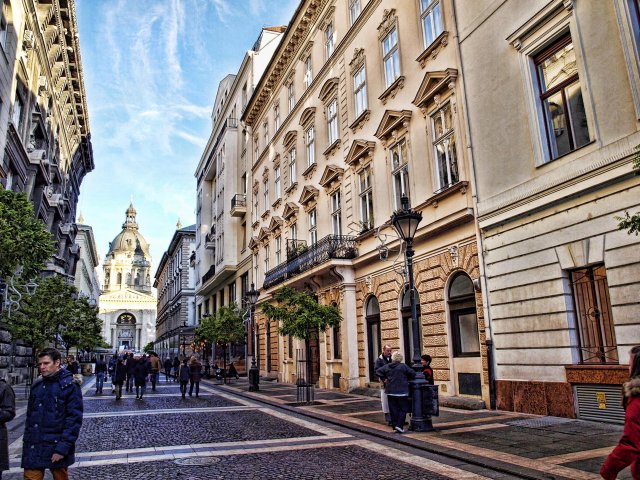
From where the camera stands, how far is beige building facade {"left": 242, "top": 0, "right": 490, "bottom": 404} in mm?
14727

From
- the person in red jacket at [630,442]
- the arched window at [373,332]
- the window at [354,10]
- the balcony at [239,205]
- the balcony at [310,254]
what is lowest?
the person in red jacket at [630,442]

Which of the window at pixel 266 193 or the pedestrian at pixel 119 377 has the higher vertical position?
the window at pixel 266 193

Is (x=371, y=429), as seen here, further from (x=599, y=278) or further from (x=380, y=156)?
(x=380, y=156)

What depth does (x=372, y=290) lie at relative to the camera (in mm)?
19188

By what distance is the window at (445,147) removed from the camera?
15.0 meters

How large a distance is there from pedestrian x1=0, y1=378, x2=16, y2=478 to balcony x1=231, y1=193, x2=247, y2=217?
3281cm

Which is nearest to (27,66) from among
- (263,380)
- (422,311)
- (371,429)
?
(263,380)

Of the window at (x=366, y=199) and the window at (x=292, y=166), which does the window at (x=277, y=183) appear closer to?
the window at (x=292, y=166)

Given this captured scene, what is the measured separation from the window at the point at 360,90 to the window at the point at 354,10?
2.23 meters

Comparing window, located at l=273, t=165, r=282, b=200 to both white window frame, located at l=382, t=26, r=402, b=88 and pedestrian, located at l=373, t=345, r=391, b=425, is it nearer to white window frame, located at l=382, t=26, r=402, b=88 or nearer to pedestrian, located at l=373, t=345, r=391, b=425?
white window frame, located at l=382, t=26, r=402, b=88

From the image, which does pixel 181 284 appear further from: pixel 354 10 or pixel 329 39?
pixel 354 10

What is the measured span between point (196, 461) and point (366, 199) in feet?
43.4

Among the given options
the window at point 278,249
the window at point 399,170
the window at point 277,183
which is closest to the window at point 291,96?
the window at point 277,183

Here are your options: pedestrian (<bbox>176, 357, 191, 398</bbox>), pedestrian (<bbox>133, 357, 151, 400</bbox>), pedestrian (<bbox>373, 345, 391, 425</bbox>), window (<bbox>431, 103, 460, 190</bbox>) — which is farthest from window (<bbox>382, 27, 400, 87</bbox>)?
pedestrian (<bbox>133, 357, 151, 400</bbox>)
